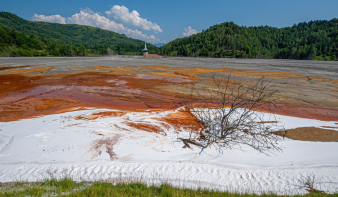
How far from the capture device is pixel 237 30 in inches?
6447

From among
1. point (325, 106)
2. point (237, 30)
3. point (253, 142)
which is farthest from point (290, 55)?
point (253, 142)

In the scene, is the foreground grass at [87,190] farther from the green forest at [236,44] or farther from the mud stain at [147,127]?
the green forest at [236,44]

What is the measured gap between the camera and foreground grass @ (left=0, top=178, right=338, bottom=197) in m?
3.55

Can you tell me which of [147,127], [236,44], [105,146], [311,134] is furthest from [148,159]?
[236,44]

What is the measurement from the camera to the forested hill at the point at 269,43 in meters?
94.6

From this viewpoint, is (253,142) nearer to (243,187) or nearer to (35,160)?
(243,187)

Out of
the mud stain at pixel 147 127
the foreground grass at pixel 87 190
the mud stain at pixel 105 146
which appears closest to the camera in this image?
the foreground grass at pixel 87 190

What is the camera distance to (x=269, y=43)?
6043 inches

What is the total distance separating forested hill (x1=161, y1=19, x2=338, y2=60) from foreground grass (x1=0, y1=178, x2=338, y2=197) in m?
101

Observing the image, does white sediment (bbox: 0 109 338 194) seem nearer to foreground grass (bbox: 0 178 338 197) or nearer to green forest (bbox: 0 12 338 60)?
foreground grass (bbox: 0 178 338 197)

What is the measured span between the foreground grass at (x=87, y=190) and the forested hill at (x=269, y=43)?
101m

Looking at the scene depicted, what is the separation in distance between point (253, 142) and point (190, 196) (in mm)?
3809

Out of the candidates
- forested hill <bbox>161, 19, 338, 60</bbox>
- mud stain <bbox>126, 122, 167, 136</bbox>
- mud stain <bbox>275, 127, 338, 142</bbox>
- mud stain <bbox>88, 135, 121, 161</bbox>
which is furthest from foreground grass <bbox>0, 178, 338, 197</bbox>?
forested hill <bbox>161, 19, 338, 60</bbox>

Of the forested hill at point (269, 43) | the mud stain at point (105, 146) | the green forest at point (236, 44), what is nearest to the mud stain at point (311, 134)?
the mud stain at point (105, 146)
